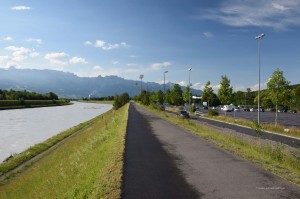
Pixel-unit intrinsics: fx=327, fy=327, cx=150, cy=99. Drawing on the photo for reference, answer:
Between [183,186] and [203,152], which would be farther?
[203,152]

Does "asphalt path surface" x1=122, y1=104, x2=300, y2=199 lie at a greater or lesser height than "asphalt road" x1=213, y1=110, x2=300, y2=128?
greater

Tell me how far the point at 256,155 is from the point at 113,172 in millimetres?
7939

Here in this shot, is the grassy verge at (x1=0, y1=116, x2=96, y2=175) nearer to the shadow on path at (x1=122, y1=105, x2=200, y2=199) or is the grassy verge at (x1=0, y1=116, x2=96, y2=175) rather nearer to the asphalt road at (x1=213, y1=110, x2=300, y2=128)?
the shadow on path at (x1=122, y1=105, x2=200, y2=199)

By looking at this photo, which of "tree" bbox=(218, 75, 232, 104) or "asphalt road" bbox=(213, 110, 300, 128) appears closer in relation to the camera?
"asphalt road" bbox=(213, 110, 300, 128)

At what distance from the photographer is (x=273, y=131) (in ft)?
113

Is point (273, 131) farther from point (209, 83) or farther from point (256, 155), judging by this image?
point (209, 83)

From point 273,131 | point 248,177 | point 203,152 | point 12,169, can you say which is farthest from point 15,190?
point 273,131

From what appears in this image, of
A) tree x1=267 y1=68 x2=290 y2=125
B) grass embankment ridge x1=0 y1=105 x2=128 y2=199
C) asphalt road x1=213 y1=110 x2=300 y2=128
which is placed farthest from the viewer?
asphalt road x1=213 y1=110 x2=300 y2=128

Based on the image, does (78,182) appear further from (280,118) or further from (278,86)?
(280,118)

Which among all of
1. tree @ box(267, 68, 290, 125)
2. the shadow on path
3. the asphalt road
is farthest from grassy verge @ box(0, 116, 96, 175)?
the asphalt road

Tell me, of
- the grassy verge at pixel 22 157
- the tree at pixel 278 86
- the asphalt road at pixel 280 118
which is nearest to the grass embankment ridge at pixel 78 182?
the grassy verge at pixel 22 157

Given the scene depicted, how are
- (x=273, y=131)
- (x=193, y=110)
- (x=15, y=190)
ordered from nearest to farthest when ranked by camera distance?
(x=15, y=190)
(x=273, y=131)
(x=193, y=110)

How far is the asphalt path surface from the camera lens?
992 centimetres

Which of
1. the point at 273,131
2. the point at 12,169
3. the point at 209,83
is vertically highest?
the point at 209,83
